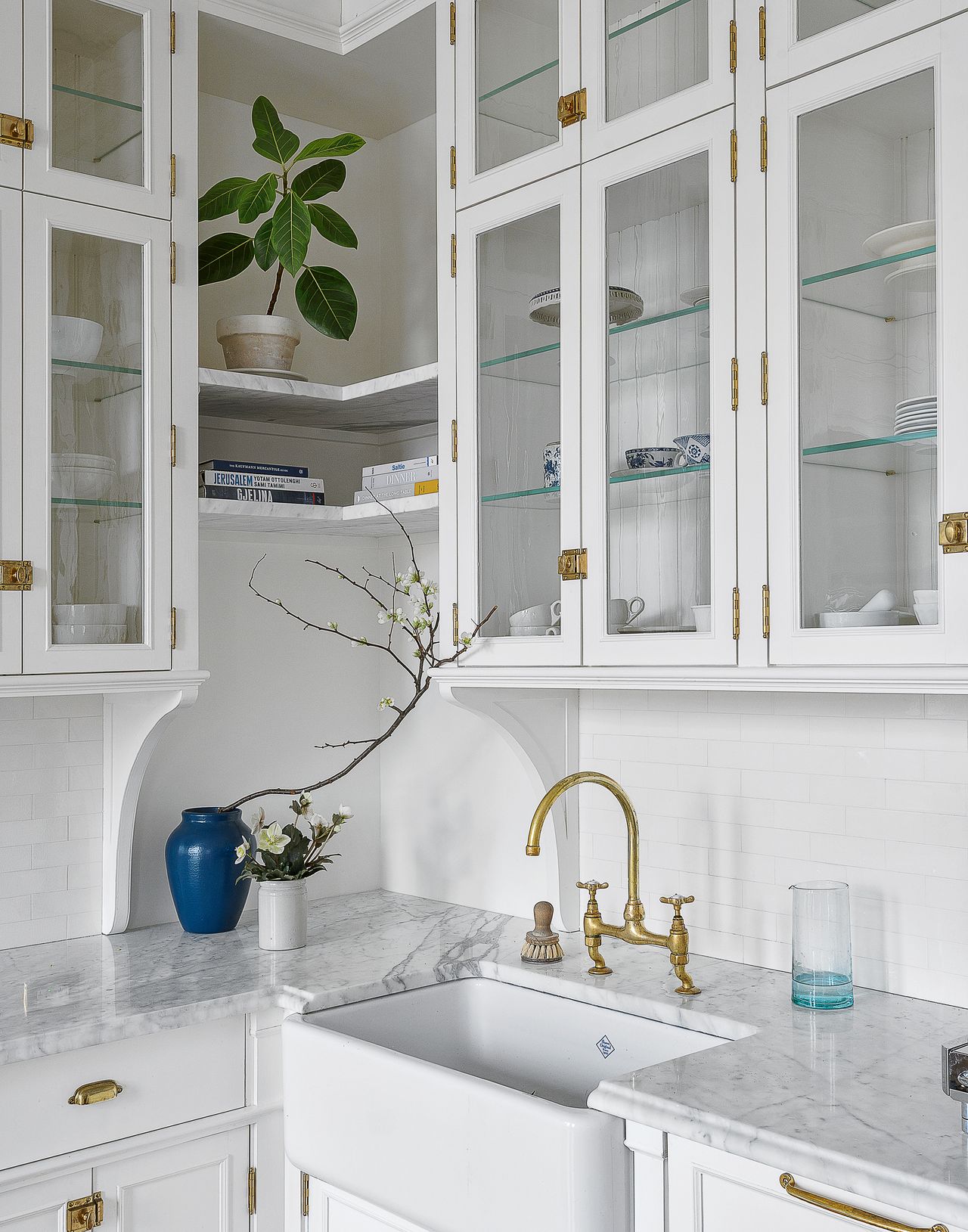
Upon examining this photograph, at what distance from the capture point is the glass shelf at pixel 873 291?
5.17 feet

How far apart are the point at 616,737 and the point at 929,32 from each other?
134 cm

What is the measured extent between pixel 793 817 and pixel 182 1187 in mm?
1181

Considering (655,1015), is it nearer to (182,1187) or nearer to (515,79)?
(182,1187)

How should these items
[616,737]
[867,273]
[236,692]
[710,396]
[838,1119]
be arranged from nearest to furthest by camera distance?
[838,1119], [867,273], [710,396], [616,737], [236,692]

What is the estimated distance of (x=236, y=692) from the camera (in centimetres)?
268

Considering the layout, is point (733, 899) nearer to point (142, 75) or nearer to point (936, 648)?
point (936, 648)

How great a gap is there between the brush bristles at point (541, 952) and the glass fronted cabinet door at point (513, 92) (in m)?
1.36

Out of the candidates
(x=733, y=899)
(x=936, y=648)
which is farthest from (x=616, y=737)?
(x=936, y=648)

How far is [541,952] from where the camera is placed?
2.17 m

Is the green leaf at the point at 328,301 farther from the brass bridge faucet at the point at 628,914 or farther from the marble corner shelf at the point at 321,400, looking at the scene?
the brass bridge faucet at the point at 628,914

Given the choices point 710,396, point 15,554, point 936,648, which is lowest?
point 936,648

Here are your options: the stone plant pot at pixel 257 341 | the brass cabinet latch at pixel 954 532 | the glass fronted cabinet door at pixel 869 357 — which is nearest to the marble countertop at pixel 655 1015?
the glass fronted cabinet door at pixel 869 357

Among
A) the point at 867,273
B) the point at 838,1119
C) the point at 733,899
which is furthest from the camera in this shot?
the point at 733,899

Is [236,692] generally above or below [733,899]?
above
